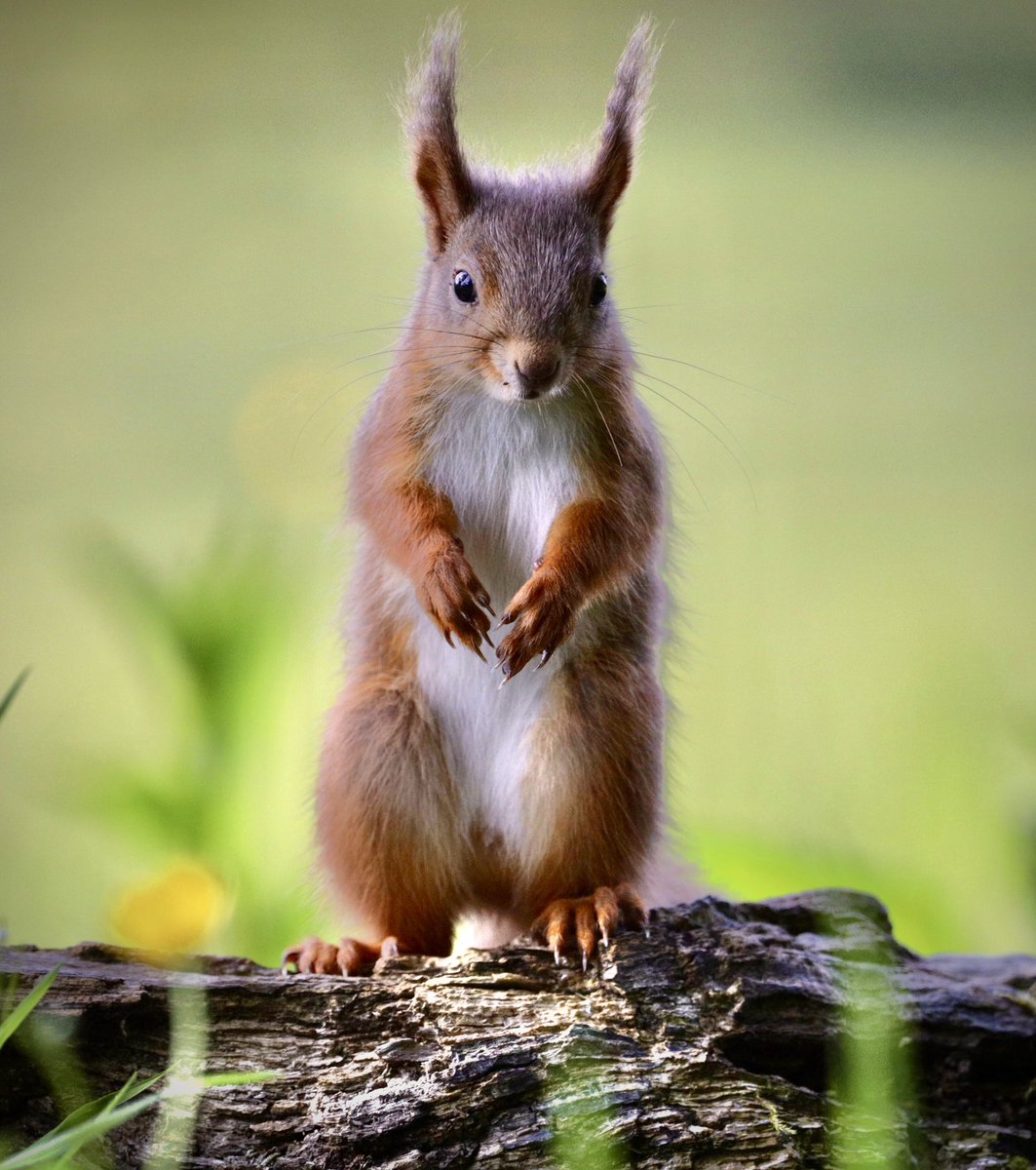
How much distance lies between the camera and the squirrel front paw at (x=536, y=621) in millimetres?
1499

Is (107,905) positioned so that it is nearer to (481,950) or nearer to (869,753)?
(481,950)

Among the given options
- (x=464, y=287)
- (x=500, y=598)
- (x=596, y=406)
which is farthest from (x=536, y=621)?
(x=464, y=287)

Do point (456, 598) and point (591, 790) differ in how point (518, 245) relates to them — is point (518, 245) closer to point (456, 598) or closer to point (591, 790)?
point (456, 598)

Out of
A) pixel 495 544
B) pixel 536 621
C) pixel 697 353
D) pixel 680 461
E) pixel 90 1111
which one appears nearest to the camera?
pixel 90 1111

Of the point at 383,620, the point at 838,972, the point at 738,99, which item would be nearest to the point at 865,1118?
the point at 838,972

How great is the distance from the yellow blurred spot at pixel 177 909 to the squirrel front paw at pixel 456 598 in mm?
443

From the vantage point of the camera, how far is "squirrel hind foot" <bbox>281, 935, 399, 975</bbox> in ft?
5.23

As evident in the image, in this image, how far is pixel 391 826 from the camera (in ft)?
5.42

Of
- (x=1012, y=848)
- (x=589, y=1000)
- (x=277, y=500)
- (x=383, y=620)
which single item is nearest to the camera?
Result: (x=589, y=1000)

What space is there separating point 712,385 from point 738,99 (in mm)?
508

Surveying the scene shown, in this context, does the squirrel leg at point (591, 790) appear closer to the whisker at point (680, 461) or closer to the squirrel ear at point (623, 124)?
the whisker at point (680, 461)

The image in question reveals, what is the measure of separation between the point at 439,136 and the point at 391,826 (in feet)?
2.83

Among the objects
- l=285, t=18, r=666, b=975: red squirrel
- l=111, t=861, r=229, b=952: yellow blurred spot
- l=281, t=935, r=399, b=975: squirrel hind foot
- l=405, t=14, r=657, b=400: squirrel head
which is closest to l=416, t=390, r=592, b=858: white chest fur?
l=285, t=18, r=666, b=975: red squirrel

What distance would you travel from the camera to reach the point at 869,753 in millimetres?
2418
